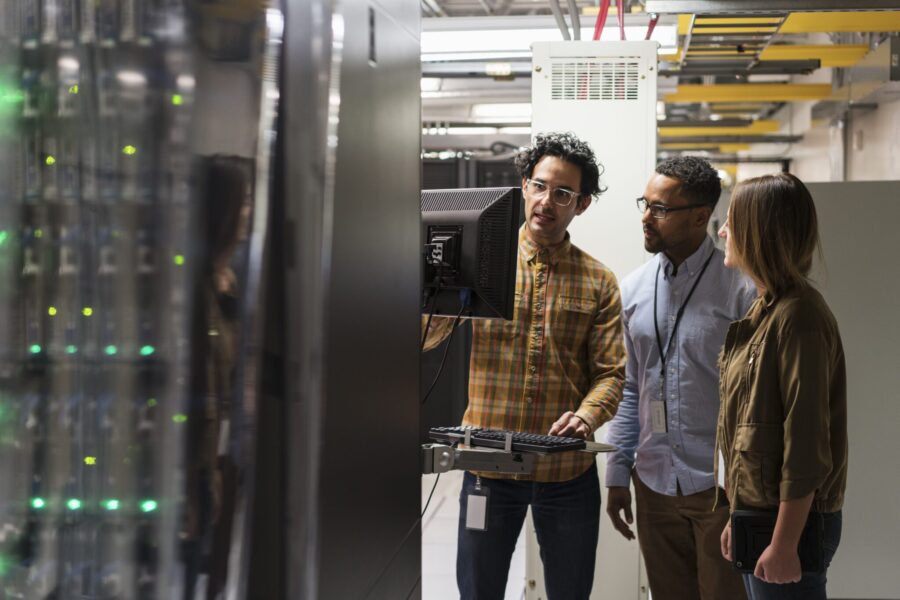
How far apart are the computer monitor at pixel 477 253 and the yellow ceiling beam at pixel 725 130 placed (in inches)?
253

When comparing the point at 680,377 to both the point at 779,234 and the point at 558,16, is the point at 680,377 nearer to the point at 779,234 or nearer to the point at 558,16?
the point at 779,234

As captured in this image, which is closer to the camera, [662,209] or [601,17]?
[662,209]

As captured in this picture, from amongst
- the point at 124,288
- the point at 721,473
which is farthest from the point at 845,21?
the point at 124,288

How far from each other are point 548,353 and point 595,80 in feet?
4.45

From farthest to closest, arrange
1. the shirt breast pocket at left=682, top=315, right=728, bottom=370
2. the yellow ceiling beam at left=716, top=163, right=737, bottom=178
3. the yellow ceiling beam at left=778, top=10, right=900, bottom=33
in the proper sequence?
1. the yellow ceiling beam at left=716, top=163, right=737, bottom=178
2. the yellow ceiling beam at left=778, top=10, right=900, bottom=33
3. the shirt breast pocket at left=682, top=315, right=728, bottom=370

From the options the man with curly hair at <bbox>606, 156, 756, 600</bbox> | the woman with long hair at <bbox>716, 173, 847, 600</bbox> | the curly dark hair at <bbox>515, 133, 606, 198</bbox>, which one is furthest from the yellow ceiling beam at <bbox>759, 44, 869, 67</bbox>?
the woman with long hair at <bbox>716, 173, 847, 600</bbox>

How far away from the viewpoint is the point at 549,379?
2.22m

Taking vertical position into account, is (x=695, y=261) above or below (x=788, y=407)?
above

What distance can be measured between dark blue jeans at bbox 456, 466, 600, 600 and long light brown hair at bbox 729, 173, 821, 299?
0.72 meters

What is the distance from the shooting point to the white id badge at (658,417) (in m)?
2.38

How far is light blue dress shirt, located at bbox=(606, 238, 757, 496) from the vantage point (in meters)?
2.34

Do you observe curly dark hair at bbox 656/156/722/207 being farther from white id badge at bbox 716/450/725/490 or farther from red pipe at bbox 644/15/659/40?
red pipe at bbox 644/15/659/40

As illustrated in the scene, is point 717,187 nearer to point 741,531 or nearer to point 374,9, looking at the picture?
point 741,531

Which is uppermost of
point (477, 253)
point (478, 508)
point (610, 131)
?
point (610, 131)
